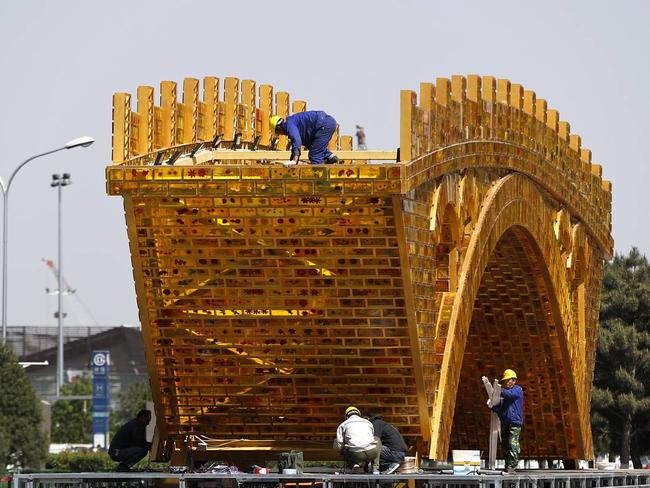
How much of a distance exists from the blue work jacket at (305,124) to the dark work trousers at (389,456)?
14.6ft

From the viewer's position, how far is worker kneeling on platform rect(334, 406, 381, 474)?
23.5 meters

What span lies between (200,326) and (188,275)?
0.88 meters

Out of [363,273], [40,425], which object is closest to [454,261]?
[363,273]

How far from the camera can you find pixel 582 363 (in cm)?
4075

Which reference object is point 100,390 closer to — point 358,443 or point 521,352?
point 521,352

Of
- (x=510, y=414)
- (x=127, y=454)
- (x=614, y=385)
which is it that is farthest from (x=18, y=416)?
(x=510, y=414)

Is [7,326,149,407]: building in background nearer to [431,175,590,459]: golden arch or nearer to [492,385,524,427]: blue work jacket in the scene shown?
[431,175,590,459]: golden arch

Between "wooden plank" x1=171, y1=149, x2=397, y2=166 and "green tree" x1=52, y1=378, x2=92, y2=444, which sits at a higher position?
"wooden plank" x1=171, y1=149, x2=397, y2=166

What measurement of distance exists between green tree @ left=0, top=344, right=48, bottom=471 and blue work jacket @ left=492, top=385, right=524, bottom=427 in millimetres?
34085

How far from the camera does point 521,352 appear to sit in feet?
129

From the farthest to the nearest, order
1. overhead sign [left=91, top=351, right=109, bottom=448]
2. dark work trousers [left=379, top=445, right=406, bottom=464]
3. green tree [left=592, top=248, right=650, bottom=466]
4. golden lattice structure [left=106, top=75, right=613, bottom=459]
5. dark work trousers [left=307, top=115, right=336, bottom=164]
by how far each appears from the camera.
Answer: overhead sign [left=91, top=351, right=109, bottom=448] → green tree [left=592, top=248, right=650, bottom=466] → dark work trousers [left=307, top=115, right=336, bottom=164] → golden lattice structure [left=106, top=75, right=613, bottom=459] → dark work trousers [left=379, top=445, right=406, bottom=464]

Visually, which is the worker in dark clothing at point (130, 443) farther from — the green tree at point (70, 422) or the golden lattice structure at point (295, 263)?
the green tree at point (70, 422)

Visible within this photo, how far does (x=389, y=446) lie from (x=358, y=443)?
1190 millimetres

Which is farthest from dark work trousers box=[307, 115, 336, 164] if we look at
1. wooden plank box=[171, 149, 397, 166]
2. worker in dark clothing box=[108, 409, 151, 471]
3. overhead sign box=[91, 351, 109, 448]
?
overhead sign box=[91, 351, 109, 448]
